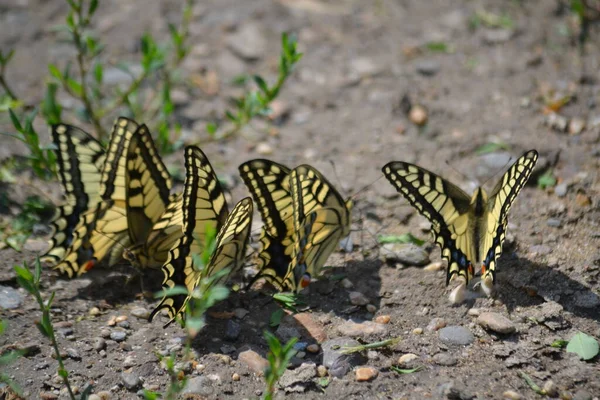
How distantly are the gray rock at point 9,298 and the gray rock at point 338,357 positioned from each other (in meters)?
1.84

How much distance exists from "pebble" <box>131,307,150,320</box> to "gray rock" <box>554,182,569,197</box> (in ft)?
9.46

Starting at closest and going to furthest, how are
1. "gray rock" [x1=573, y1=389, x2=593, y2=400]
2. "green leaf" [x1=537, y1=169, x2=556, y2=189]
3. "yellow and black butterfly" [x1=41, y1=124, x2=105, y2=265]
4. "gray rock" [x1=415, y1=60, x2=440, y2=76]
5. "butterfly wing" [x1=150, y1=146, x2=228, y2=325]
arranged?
"gray rock" [x1=573, y1=389, x2=593, y2=400], "butterfly wing" [x1=150, y1=146, x2=228, y2=325], "yellow and black butterfly" [x1=41, y1=124, x2=105, y2=265], "green leaf" [x1=537, y1=169, x2=556, y2=189], "gray rock" [x1=415, y1=60, x2=440, y2=76]

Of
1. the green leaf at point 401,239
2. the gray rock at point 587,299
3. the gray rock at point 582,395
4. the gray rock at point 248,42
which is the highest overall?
the gray rock at point 248,42

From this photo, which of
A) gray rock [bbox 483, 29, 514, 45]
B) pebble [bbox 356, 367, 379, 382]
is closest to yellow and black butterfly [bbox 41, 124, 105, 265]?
pebble [bbox 356, 367, 379, 382]

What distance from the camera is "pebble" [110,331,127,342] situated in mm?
3738

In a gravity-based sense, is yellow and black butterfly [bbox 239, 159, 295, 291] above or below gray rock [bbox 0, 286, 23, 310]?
above

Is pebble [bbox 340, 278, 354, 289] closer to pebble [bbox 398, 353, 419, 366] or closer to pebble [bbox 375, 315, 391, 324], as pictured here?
pebble [bbox 375, 315, 391, 324]

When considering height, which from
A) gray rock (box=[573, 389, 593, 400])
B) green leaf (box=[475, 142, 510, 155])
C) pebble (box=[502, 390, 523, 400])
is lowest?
gray rock (box=[573, 389, 593, 400])

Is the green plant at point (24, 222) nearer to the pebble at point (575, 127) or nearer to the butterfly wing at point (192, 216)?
the butterfly wing at point (192, 216)

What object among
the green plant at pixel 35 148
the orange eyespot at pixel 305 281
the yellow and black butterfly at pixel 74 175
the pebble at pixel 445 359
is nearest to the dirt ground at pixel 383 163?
the pebble at pixel 445 359

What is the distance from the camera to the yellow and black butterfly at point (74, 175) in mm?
4324

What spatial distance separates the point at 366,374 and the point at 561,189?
214 cm

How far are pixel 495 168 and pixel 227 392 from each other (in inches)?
107

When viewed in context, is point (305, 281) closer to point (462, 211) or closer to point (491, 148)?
point (462, 211)
